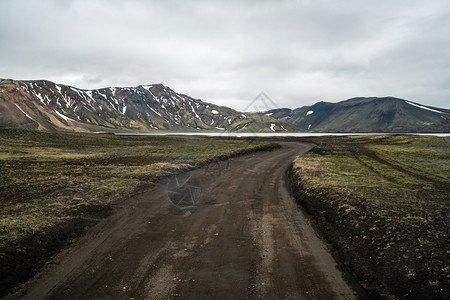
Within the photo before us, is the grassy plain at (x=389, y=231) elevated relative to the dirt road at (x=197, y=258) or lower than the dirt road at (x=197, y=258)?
elevated

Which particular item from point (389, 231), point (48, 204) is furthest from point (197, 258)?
point (48, 204)

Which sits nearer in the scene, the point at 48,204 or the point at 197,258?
the point at 197,258

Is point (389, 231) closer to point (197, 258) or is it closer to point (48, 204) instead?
point (197, 258)

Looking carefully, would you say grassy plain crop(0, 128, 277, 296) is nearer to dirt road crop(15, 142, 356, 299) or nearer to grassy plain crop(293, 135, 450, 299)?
dirt road crop(15, 142, 356, 299)

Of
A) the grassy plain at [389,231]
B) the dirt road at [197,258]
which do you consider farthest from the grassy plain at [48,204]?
the grassy plain at [389,231]

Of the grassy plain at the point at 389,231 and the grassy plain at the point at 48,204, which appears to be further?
the grassy plain at the point at 48,204

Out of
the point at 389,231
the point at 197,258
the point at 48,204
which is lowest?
the point at 197,258

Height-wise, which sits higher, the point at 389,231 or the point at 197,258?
the point at 389,231

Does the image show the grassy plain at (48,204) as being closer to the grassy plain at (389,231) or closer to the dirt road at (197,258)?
the dirt road at (197,258)

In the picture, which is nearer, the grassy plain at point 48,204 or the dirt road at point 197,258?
the dirt road at point 197,258

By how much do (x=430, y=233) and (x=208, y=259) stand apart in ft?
31.0

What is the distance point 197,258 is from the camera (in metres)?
10.1

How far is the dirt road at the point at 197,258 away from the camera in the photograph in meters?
8.03

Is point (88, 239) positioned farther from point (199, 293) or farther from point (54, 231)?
point (199, 293)
